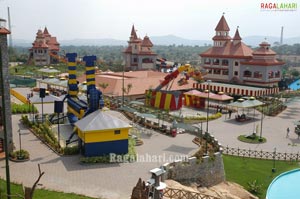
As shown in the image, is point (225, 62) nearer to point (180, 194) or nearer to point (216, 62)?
point (216, 62)

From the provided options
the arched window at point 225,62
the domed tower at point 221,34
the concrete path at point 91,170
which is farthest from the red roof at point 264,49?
the concrete path at point 91,170

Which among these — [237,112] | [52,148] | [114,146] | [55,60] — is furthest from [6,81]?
[55,60]

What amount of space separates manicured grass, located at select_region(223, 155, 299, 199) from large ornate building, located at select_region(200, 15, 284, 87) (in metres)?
28.2

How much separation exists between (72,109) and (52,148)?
5641 millimetres

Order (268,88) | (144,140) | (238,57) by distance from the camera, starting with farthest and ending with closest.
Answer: (238,57)
(268,88)
(144,140)

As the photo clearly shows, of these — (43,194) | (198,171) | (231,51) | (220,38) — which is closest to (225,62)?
(231,51)

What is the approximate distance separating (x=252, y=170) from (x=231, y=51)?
3602cm

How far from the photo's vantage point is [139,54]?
72500 mm

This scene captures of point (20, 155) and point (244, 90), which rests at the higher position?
point (244, 90)

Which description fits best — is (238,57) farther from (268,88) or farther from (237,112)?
(237,112)

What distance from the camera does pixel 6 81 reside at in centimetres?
2036

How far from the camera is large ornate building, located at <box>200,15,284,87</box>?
50.3 meters

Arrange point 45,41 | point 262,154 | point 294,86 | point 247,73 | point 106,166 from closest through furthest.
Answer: point 106,166
point 262,154
point 247,73
point 294,86
point 45,41

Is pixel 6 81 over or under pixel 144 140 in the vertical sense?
over
